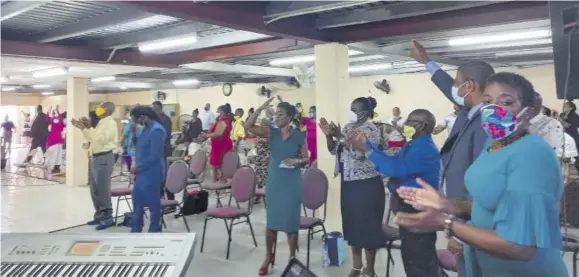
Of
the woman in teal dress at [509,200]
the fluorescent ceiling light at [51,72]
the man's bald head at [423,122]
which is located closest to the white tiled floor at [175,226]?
the man's bald head at [423,122]

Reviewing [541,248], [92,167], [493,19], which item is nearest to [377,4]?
[493,19]

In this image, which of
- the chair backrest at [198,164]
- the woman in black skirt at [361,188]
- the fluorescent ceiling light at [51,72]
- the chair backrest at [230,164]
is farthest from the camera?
the fluorescent ceiling light at [51,72]

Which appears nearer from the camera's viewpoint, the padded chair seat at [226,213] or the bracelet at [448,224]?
the bracelet at [448,224]

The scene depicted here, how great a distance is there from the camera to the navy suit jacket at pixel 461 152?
2.00m

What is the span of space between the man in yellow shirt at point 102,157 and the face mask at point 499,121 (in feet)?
16.1

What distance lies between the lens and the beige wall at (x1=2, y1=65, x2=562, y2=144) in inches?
372

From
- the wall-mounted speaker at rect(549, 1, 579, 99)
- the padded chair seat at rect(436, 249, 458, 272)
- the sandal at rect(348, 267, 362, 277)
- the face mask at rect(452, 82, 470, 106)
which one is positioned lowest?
the sandal at rect(348, 267, 362, 277)

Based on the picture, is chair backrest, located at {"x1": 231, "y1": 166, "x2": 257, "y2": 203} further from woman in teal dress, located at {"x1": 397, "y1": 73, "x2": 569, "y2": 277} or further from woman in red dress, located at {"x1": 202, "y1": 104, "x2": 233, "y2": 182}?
woman in teal dress, located at {"x1": 397, "y1": 73, "x2": 569, "y2": 277}

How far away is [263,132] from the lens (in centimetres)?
388

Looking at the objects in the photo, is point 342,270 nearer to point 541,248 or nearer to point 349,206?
point 349,206

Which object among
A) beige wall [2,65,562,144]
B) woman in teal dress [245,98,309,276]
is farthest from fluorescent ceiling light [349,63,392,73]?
woman in teal dress [245,98,309,276]

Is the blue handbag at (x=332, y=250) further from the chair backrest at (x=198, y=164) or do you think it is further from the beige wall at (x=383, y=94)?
the beige wall at (x=383, y=94)

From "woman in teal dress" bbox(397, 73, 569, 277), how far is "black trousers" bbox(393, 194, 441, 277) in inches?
40.0

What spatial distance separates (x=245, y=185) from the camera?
464cm
